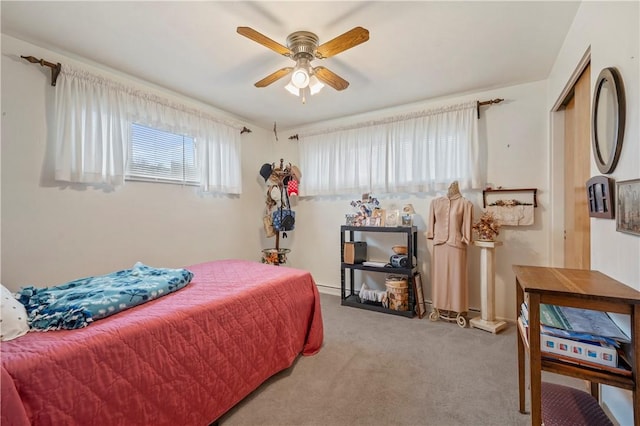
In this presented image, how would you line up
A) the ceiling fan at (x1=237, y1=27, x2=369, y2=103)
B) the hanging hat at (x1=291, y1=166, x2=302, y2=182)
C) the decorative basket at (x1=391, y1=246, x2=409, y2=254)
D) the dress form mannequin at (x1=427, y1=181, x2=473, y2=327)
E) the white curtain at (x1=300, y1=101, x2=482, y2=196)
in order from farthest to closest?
the hanging hat at (x1=291, y1=166, x2=302, y2=182)
the decorative basket at (x1=391, y1=246, x2=409, y2=254)
the white curtain at (x1=300, y1=101, x2=482, y2=196)
the dress form mannequin at (x1=427, y1=181, x2=473, y2=327)
the ceiling fan at (x1=237, y1=27, x2=369, y2=103)

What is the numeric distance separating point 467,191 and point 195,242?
3128mm

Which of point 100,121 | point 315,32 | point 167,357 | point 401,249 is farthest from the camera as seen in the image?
point 401,249

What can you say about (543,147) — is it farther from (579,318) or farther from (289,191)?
(289,191)

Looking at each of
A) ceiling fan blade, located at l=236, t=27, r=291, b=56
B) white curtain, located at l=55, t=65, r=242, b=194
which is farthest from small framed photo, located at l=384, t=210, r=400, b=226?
white curtain, located at l=55, t=65, r=242, b=194

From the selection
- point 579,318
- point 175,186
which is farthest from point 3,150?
point 579,318

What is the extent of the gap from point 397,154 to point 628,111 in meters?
2.28

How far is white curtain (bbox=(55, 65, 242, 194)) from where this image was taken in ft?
7.13

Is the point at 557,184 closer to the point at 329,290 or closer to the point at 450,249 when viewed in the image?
the point at 450,249

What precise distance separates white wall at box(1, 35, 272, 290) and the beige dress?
106 inches

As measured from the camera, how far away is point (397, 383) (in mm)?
1849

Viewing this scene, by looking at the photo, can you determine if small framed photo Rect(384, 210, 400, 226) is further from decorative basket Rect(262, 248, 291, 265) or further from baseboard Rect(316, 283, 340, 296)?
decorative basket Rect(262, 248, 291, 265)

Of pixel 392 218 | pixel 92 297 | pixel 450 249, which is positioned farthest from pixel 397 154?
pixel 92 297

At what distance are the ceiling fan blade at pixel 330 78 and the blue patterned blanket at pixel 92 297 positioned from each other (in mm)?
1809

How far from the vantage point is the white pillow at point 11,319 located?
1.10m
